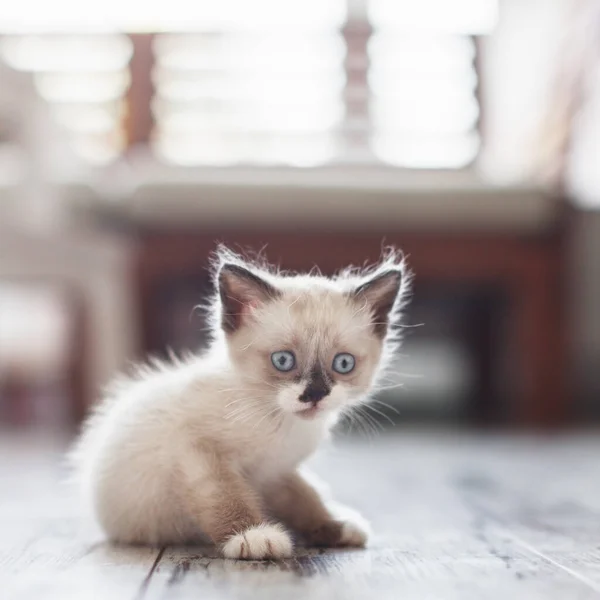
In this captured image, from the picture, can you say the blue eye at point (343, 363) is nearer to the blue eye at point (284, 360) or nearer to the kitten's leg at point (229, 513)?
the blue eye at point (284, 360)

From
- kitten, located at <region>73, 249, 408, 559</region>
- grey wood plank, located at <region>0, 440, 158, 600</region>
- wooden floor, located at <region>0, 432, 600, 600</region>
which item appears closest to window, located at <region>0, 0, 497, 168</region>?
wooden floor, located at <region>0, 432, 600, 600</region>

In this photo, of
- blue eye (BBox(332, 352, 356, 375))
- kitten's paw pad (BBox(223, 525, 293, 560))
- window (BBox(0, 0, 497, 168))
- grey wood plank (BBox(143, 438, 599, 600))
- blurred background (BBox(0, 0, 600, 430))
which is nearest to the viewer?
grey wood plank (BBox(143, 438, 599, 600))

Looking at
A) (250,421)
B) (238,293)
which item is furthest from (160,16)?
(250,421)

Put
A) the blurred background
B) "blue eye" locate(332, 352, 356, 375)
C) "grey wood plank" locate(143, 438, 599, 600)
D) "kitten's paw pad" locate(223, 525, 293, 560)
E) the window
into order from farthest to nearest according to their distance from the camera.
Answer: the window
the blurred background
"blue eye" locate(332, 352, 356, 375)
"kitten's paw pad" locate(223, 525, 293, 560)
"grey wood plank" locate(143, 438, 599, 600)

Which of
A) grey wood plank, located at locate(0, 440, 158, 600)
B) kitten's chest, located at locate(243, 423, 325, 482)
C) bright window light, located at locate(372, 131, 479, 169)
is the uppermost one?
bright window light, located at locate(372, 131, 479, 169)

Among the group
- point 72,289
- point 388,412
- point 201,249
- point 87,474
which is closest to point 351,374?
point 87,474

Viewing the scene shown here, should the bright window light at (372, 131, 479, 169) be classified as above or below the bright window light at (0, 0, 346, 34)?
below

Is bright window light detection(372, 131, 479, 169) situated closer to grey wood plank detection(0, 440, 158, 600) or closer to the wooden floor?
the wooden floor

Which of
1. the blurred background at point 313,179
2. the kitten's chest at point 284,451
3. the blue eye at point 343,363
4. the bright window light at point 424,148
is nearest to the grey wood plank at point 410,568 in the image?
the kitten's chest at point 284,451

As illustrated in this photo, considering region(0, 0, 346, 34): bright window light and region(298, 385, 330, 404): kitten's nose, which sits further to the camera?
region(0, 0, 346, 34): bright window light
